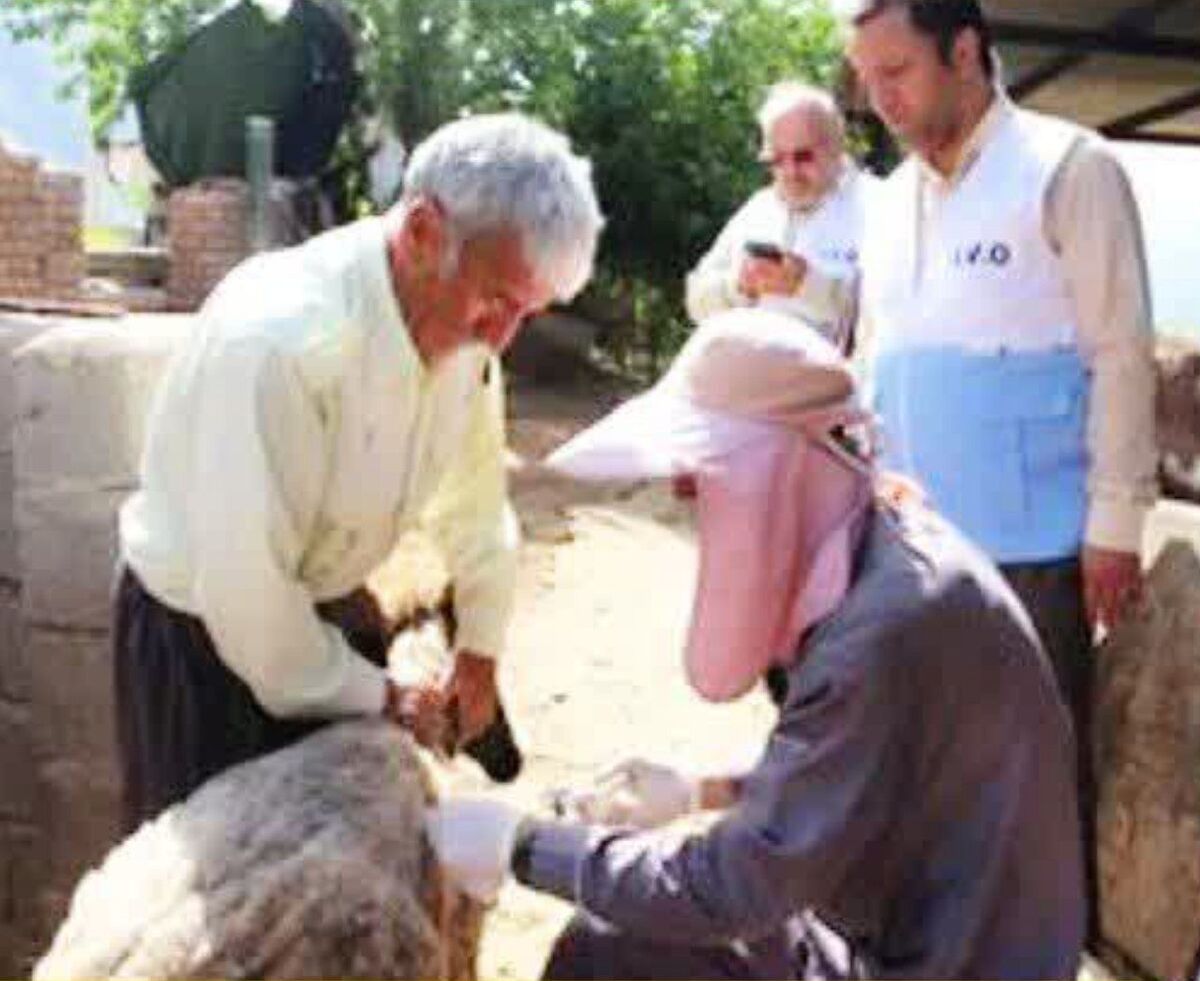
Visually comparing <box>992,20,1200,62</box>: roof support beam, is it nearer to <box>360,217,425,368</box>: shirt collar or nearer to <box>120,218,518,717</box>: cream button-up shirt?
<box>120,218,518,717</box>: cream button-up shirt

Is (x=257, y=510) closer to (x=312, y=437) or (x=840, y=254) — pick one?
(x=312, y=437)

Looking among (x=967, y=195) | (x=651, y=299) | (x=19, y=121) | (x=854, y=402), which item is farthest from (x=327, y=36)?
(x=19, y=121)

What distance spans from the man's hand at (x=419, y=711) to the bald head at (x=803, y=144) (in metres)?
1.74

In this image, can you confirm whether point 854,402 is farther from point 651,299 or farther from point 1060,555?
point 651,299

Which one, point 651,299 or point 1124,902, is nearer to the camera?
point 1124,902

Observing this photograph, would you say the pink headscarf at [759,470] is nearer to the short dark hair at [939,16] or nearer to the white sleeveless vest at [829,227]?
the short dark hair at [939,16]

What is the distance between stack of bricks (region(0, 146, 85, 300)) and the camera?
371 inches

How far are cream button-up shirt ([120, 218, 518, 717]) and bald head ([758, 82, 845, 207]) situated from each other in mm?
1717

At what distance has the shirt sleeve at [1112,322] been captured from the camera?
294 centimetres

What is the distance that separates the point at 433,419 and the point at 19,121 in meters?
52.9

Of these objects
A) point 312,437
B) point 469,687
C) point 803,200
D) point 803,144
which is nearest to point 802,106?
point 803,144

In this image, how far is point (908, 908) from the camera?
2.13 m

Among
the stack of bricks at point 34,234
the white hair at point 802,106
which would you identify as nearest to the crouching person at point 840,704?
the white hair at point 802,106

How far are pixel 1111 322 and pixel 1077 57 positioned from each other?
131 inches
